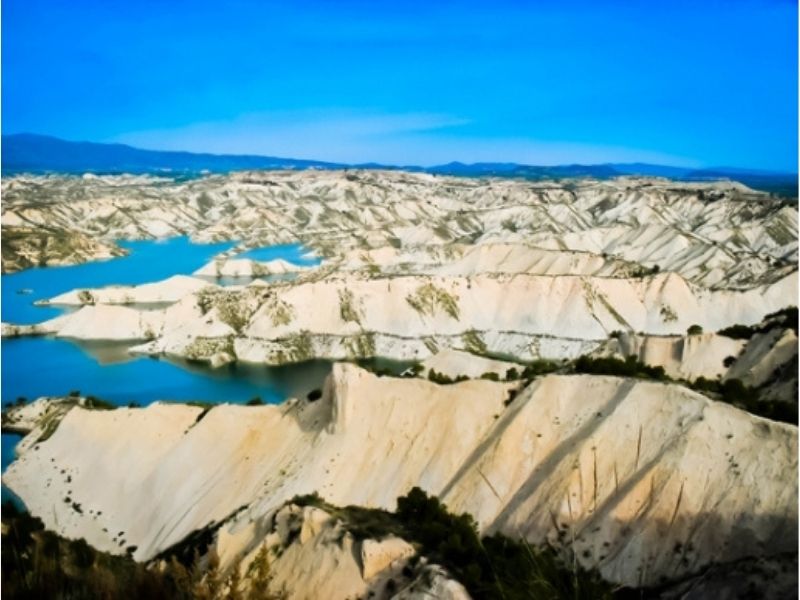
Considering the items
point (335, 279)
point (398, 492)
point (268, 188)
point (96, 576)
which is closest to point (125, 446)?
point (398, 492)

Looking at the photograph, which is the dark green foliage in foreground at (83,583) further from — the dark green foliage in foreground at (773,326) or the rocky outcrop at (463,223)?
the rocky outcrop at (463,223)

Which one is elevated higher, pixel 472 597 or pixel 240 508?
pixel 472 597

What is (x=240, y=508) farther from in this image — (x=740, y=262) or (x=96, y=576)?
(x=740, y=262)

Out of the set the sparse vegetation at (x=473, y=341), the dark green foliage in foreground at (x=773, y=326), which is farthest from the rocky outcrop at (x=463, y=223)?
the dark green foliage in foreground at (x=773, y=326)

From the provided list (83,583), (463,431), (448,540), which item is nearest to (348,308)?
(463,431)

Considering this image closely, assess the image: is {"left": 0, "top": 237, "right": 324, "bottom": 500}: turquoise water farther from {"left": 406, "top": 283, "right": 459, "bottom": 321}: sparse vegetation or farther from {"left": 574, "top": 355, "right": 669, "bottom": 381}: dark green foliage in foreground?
{"left": 574, "top": 355, "right": 669, "bottom": 381}: dark green foliage in foreground

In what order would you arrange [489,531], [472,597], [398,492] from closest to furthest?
[472,597] → [489,531] → [398,492]

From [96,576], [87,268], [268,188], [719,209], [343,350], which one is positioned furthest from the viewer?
[268,188]
